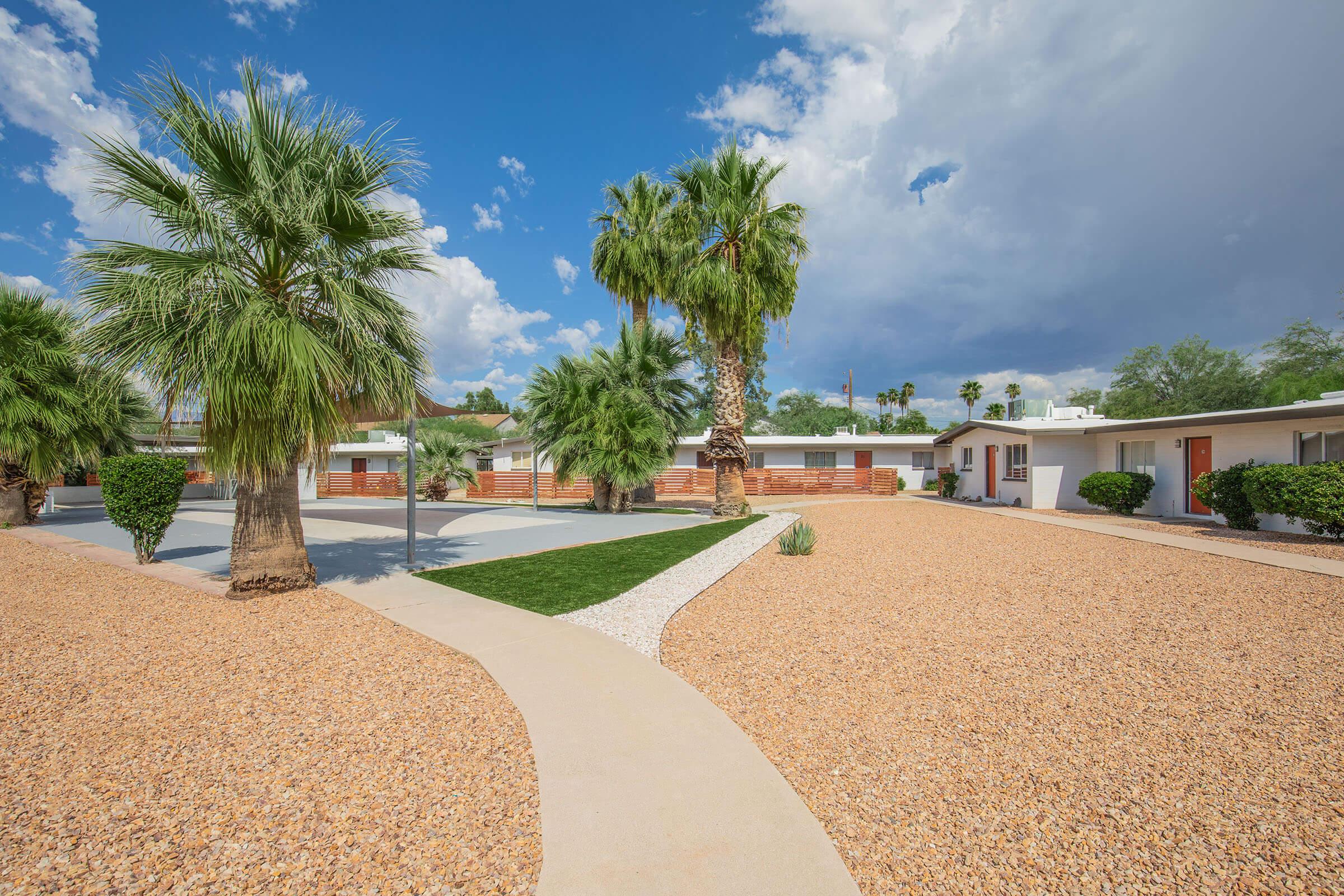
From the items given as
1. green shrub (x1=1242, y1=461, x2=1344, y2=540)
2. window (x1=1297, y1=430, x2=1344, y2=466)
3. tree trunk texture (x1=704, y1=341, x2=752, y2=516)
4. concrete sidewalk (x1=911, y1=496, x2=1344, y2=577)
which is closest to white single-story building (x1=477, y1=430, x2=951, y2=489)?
tree trunk texture (x1=704, y1=341, x2=752, y2=516)

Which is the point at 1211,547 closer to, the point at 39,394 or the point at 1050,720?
the point at 1050,720

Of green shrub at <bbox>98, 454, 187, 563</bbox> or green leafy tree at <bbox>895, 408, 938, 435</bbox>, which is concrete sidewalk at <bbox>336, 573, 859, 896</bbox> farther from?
green leafy tree at <bbox>895, 408, 938, 435</bbox>

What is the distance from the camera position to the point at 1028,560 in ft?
32.1

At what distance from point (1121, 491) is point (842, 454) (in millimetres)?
15593

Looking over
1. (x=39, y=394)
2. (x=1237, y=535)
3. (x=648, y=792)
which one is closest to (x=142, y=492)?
(x=39, y=394)

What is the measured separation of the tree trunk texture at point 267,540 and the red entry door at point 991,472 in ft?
71.8

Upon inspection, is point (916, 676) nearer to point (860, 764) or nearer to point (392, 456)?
point (860, 764)

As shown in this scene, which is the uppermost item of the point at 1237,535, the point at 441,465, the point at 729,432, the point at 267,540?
the point at 729,432

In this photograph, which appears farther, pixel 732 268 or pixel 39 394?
pixel 732 268

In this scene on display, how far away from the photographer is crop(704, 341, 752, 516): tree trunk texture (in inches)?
645

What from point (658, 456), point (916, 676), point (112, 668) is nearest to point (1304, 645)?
point (916, 676)

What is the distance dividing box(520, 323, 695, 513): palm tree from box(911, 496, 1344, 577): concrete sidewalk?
1011 cm

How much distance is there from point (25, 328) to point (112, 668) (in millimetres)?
12961

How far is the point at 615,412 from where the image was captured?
17.8 meters
